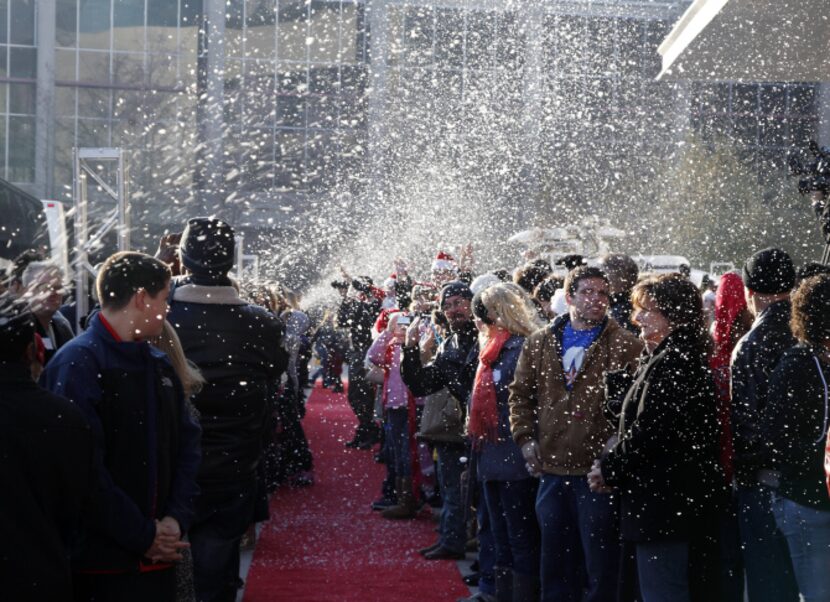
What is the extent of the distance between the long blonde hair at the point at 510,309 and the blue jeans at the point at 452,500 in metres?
1.90

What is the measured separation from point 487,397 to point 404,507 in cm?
375

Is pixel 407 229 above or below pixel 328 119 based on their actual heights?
below

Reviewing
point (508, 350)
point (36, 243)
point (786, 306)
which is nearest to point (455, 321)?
point (508, 350)

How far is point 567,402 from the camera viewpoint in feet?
20.5

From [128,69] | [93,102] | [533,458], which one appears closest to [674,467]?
[533,458]

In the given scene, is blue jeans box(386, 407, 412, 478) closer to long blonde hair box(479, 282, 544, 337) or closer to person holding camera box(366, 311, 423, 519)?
person holding camera box(366, 311, 423, 519)

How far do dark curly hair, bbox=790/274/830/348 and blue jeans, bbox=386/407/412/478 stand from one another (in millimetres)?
6074

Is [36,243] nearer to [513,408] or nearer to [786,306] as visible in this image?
[513,408]

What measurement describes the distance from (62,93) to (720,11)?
38.8 meters

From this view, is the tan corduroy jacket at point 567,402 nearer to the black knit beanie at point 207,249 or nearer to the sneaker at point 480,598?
the sneaker at point 480,598

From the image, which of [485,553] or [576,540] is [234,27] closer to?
[485,553]

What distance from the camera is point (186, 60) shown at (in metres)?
45.2

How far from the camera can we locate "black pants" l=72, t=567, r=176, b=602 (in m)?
4.14

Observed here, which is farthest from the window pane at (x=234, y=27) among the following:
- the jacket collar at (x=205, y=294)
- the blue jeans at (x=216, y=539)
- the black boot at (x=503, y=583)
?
the blue jeans at (x=216, y=539)
